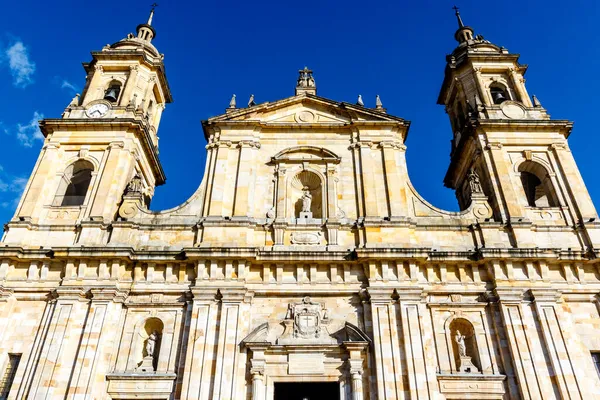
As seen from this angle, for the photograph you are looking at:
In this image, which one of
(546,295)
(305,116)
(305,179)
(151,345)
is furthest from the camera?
(305,116)

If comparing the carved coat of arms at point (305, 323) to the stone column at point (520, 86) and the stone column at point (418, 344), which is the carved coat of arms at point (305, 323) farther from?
the stone column at point (520, 86)

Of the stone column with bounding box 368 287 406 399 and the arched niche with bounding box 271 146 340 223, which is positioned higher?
the arched niche with bounding box 271 146 340 223

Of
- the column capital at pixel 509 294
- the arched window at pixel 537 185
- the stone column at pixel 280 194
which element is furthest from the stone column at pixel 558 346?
the stone column at pixel 280 194

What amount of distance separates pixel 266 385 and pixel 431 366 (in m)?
4.43

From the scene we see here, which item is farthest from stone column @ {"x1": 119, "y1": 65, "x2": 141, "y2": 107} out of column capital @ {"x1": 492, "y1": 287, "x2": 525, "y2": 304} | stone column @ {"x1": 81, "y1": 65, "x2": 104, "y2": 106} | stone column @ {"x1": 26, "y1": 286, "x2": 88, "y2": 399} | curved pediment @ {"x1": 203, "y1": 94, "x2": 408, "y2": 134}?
column capital @ {"x1": 492, "y1": 287, "x2": 525, "y2": 304}

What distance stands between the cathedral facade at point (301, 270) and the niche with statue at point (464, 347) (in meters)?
0.05

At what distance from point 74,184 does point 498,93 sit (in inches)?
691

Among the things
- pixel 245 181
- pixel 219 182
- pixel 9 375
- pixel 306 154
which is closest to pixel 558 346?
pixel 306 154

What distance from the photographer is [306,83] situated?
2153cm

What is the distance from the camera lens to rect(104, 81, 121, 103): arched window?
68.8ft

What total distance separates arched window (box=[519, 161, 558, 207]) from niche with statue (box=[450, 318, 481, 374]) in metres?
5.84

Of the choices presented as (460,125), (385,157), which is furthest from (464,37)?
(385,157)

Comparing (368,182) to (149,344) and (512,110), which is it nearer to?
(512,110)

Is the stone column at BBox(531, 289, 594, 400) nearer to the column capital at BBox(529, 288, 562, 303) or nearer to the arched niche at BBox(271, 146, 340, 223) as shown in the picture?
the column capital at BBox(529, 288, 562, 303)
